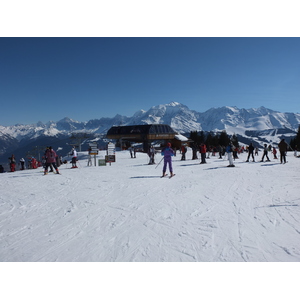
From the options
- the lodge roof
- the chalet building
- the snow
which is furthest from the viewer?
the lodge roof

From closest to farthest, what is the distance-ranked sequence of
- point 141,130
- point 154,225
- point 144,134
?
point 154,225, point 144,134, point 141,130

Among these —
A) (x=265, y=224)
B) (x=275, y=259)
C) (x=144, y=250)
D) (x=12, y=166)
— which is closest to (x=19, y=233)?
(x=144, y=250)

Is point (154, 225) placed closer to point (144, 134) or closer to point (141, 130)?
point (144, 134)

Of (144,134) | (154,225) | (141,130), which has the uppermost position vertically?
(141,130)

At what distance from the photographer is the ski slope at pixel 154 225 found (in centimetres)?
379

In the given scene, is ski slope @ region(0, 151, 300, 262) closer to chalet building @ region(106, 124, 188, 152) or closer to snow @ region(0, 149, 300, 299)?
snow @ region(0, 149, 300, 299)

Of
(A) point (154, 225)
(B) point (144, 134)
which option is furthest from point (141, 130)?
(A) point (154, 225)

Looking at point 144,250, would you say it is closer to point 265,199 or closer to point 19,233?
point 19,233

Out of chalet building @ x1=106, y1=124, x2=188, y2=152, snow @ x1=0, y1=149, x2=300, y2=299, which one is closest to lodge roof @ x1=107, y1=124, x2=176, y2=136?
chalet building @ x1=106, y1=124, x2=188, y2=152

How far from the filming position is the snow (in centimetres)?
379

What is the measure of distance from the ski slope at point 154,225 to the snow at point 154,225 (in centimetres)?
2

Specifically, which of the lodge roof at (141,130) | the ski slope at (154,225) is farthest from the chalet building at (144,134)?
the ski slope at (154,225)

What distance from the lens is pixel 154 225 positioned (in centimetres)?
496

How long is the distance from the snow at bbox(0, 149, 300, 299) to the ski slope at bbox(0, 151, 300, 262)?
17 millimetres
